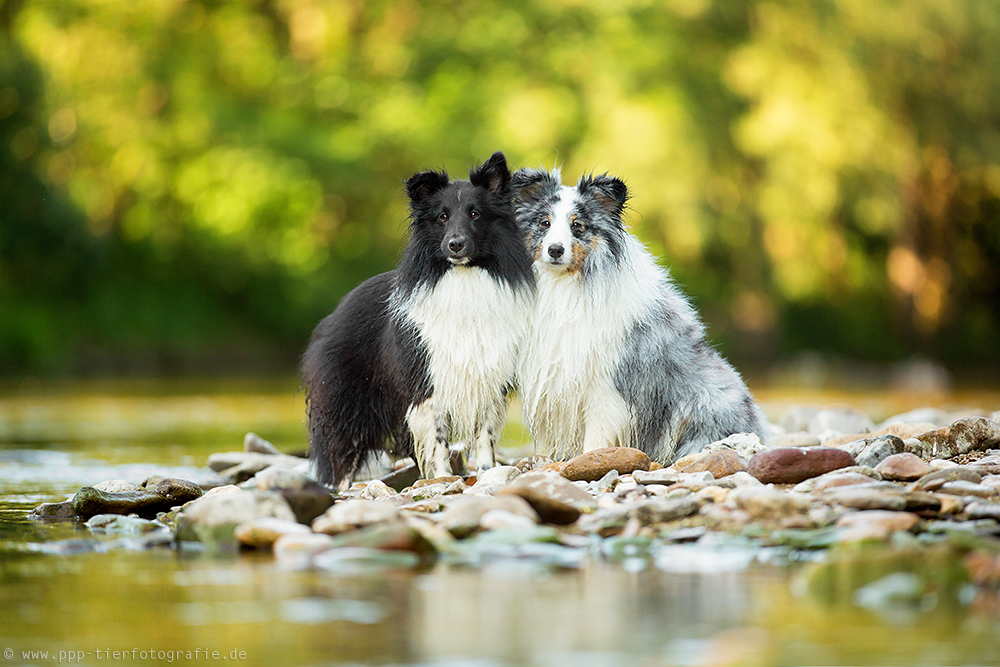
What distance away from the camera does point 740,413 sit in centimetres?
636

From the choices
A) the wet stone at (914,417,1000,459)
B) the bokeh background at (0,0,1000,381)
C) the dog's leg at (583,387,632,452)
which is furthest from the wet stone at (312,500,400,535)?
the bokeh background at (0,0,1000,381)

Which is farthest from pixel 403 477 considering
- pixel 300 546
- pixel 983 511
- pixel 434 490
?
pixel 983 511

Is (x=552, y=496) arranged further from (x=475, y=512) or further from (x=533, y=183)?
(x=533, y=183)

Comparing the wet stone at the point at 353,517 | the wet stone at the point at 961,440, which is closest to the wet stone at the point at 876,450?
the wet stone at the point at 961,440

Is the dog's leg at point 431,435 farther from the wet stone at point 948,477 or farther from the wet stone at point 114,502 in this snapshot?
the wet stone at point 948,477

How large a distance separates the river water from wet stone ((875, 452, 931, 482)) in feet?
4.32

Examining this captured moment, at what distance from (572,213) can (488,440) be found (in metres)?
1.31

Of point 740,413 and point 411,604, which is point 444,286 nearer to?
point 740,413

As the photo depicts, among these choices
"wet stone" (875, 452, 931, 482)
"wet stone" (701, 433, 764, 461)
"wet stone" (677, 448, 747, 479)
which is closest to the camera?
"wet stone" (875, 452, 931, 482)

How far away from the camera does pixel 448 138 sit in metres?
22.9

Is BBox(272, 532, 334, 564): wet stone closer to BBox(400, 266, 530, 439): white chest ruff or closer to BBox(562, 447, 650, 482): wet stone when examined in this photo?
BBox(562, 447, 650, 482): wet stone

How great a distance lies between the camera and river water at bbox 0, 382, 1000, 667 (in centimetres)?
290

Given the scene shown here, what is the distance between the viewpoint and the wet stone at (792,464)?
17.3ft

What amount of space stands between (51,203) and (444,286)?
13752 mm
